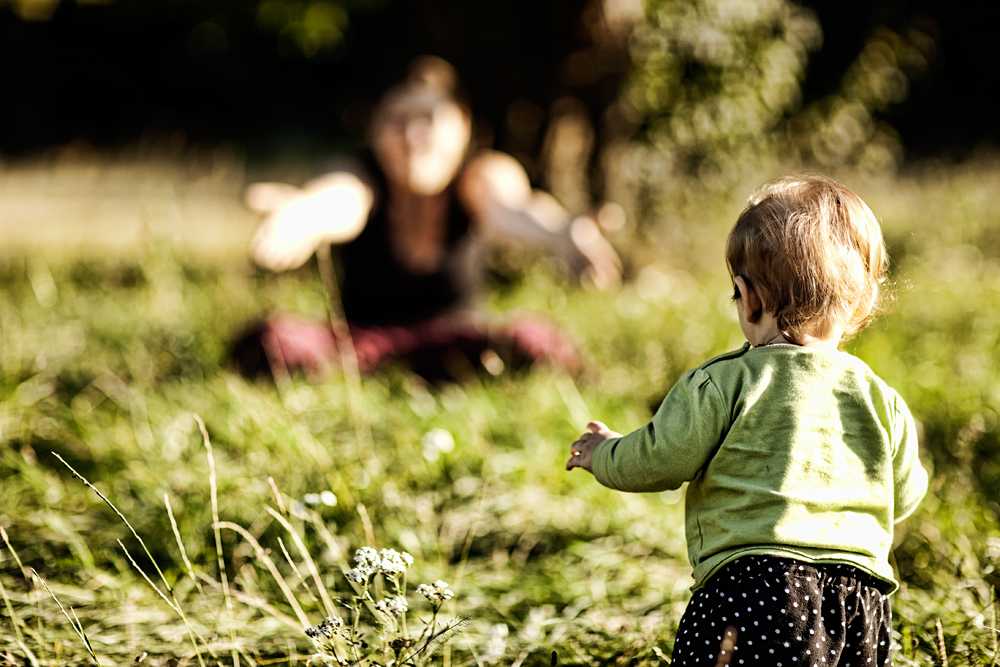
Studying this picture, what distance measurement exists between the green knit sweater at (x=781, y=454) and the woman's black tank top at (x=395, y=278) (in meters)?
2.18

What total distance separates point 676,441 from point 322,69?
65.5 ft

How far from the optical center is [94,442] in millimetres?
2322

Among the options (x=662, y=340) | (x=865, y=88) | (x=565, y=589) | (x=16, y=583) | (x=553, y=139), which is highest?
(x=865, y=88)

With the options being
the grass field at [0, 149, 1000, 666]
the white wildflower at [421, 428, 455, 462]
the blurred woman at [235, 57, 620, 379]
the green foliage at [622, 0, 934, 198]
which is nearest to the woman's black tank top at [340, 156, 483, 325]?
the blurred woman at [235, 57, 620, 379]

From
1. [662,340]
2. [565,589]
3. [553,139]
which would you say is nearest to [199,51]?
[553,139]

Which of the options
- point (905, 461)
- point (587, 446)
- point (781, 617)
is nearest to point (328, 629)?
point (587, 446)

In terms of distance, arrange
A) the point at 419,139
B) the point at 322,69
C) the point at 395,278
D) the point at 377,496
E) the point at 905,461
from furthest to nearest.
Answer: the point at 322,69
the point at 395,278
the point at 419,139
the point at 377,496
the point at 905,461

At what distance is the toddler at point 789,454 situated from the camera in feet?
3.80

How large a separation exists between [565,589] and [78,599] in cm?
110

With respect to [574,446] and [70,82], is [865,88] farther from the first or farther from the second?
[70,82]

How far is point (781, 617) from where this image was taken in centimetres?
115

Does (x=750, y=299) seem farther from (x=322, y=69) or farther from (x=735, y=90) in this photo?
(x=322, y=69)

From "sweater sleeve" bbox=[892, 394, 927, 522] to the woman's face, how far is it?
2.17 meters

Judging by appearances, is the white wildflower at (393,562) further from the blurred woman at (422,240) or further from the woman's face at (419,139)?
the woman's face at (419,139)
